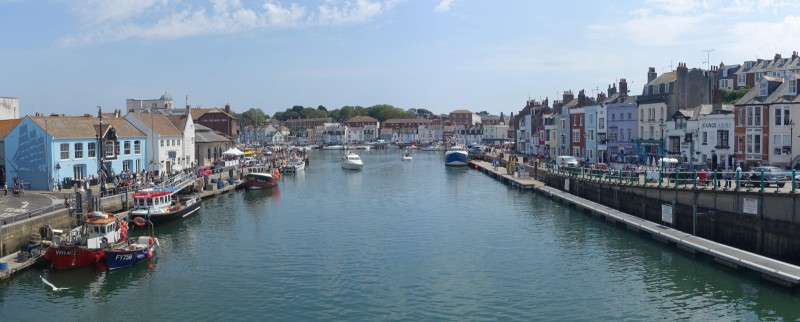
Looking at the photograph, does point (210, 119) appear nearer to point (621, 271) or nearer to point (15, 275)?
point (15, 275)

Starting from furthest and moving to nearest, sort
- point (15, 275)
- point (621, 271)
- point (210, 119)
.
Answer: point (210, 119)
point (621, 271)
point (15, 275)

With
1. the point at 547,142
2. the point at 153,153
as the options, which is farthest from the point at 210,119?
the point at 547,142

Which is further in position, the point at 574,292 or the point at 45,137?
the point at 45,137

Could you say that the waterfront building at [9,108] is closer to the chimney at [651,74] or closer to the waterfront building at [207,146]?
the waterfront building at [207,146]

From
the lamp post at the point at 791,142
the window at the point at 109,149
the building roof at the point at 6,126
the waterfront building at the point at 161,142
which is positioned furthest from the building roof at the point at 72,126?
the lamp post at the point at 791,142

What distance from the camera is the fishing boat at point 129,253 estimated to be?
31.3m

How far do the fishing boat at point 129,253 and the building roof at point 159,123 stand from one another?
33.7 meters

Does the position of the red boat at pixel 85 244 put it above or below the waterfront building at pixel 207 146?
below

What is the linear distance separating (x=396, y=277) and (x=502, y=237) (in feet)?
38.9

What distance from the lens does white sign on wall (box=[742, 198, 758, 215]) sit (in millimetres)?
30922

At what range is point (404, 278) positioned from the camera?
30.0 meters

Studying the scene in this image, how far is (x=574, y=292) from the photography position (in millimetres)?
27953

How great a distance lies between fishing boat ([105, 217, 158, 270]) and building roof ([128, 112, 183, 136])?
3367 cm

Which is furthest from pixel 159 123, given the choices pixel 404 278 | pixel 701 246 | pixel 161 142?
pixel 701 246
